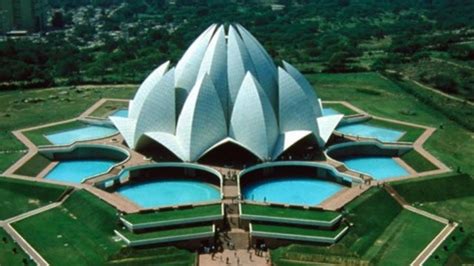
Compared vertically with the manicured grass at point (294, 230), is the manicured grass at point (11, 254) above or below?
below

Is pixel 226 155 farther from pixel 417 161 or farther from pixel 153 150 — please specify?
pixel 417 161

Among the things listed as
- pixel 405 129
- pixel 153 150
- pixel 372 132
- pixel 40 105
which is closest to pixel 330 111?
pixel 372 132

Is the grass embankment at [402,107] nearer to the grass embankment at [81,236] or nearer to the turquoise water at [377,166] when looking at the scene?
the turquoise water at [377,166]

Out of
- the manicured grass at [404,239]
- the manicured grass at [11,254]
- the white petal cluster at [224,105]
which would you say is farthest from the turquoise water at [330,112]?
the manicured grass at [11,254]

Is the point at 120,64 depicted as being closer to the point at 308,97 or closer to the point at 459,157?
the point at 308,97

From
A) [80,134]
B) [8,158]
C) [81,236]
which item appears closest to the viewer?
[81,236]

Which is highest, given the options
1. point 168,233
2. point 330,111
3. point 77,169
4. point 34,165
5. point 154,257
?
point 330,111
